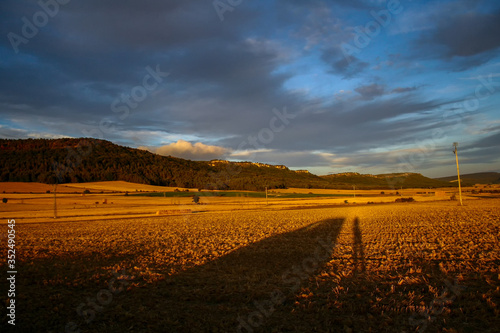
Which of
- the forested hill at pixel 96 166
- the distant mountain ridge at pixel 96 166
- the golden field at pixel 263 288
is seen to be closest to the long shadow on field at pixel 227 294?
the golden field at pixel 263 288

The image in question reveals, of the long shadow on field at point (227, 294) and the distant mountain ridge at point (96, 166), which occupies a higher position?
the distant mountain ridge at point (96, 166)

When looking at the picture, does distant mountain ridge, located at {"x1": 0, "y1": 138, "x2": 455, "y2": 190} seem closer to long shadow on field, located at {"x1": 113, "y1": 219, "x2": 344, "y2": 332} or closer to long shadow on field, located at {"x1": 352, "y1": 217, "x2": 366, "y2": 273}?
long shadow on field, located at {"x1": 352, "y1": 217, "x2": 366, "y2": 273}

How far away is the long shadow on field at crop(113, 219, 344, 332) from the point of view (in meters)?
5.91

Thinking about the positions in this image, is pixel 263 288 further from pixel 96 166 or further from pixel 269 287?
pixel 96 166

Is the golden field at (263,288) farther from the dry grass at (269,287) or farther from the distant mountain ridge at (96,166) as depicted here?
the distant mountain ridge at (96,166)

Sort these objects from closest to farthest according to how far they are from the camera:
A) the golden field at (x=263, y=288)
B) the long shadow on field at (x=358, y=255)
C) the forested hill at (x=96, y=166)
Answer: the golden field at (x=263, y=288)
the long shadow on field at (x=358, y=255)
the forested hill at (x=96, y=166)

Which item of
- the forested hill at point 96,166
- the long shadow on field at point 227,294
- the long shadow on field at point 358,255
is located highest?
the forested hill at point 96,166

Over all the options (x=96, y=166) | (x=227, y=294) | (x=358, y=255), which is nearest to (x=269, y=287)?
(x=227, y=294)

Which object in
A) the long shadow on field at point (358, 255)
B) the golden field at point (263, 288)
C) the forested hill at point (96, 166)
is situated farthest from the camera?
the forested hill at point (96, 166)

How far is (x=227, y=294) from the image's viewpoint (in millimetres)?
7574

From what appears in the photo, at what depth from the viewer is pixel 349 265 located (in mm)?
10383

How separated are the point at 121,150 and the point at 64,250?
122679 millimetres

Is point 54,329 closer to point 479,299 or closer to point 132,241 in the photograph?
point 479,299

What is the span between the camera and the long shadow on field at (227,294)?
19.4ft
